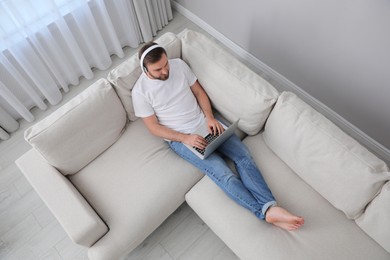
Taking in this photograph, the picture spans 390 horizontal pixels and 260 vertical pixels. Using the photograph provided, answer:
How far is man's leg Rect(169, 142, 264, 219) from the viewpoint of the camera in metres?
1.62

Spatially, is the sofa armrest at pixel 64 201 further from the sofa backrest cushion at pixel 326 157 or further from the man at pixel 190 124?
the sofa backrest cushion at pixel 326 157

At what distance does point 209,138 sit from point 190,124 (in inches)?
5.9

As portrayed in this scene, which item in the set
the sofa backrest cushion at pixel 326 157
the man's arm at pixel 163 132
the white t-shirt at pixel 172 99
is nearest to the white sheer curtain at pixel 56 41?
the white t-shirt at pixel 172 99

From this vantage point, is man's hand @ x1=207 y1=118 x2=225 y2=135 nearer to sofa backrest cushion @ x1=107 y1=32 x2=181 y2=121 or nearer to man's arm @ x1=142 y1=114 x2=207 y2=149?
man's arm @ x1=142 y1=114 x2=207 y2=149

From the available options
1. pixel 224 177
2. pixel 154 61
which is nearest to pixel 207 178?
pixel 224 177

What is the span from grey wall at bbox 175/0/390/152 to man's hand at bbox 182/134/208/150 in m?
1.02

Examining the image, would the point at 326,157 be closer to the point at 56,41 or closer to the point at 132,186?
the point at 132,186

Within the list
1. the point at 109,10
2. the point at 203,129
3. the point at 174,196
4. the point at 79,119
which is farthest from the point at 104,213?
the point at 109,10

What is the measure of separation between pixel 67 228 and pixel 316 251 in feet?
4.02

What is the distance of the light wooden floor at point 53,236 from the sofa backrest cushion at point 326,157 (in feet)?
2.41

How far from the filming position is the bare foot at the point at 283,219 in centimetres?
150

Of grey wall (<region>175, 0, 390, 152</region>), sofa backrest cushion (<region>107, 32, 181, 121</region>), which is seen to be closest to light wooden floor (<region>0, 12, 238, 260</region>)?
sofa backrest cushion (<region>107, 32, 181, 121</region>)

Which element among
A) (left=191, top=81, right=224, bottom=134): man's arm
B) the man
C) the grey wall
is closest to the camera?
the man

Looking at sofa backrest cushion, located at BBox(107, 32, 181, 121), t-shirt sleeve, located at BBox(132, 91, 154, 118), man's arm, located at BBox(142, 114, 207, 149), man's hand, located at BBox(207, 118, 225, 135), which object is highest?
sofa backrest cushion, located at BBox(107, 32, 181, 121)
